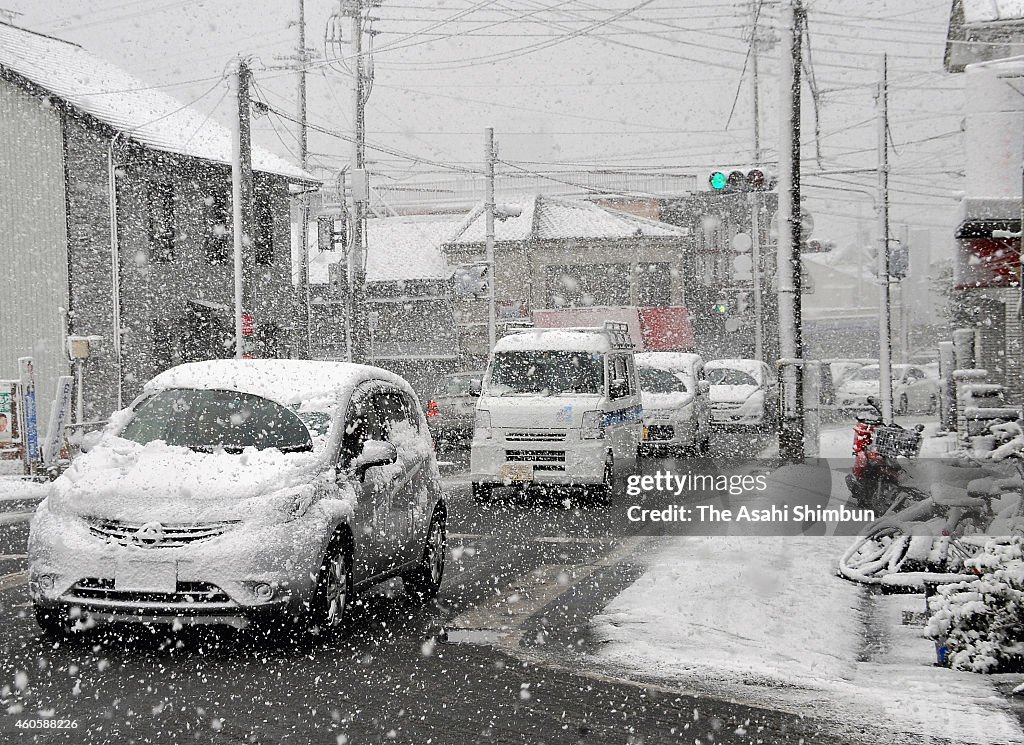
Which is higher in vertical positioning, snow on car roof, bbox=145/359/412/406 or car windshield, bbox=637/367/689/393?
snow on car roof, bbox=145/359/412/406

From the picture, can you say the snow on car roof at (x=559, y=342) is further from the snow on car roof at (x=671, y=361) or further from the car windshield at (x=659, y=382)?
the snow on car roof at (x=671, y=361)

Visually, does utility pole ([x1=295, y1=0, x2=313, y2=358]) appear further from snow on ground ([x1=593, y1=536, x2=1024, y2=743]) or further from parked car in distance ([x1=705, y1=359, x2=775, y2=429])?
snow on ground ([x1=593, y1=536, x2=1024, y2=743])

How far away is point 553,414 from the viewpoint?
50.7 ft

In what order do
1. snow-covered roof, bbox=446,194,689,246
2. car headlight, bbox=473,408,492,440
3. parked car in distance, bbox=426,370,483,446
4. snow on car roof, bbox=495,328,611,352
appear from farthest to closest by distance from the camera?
snow-covered roof, bbox=446,194,689,246
parked car in distance, bbox=426,370,483,446
snow on car roof, bbox=495,328,611,352
car headlight, bbox=473,408,492,440

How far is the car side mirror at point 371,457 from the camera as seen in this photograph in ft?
25.5

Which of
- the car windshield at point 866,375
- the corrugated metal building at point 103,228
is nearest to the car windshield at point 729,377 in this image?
the car windshield at point 866,375

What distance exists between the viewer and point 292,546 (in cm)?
689

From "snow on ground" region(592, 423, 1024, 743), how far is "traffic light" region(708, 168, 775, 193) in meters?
7.69

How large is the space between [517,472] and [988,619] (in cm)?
913

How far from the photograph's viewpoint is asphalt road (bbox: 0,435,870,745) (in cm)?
546

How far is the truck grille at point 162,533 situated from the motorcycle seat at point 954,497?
5.68 meters

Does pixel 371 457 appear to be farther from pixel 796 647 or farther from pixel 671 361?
pixel 671 361

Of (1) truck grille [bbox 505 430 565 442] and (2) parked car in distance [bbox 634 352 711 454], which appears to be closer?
(1) truck grille [bbox 505 430 565 442]

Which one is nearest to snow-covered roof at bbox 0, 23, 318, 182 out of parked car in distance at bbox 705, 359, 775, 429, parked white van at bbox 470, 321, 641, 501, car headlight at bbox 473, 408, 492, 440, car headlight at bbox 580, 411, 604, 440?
parked car in distance at bbox 705, 359, 775, 429
